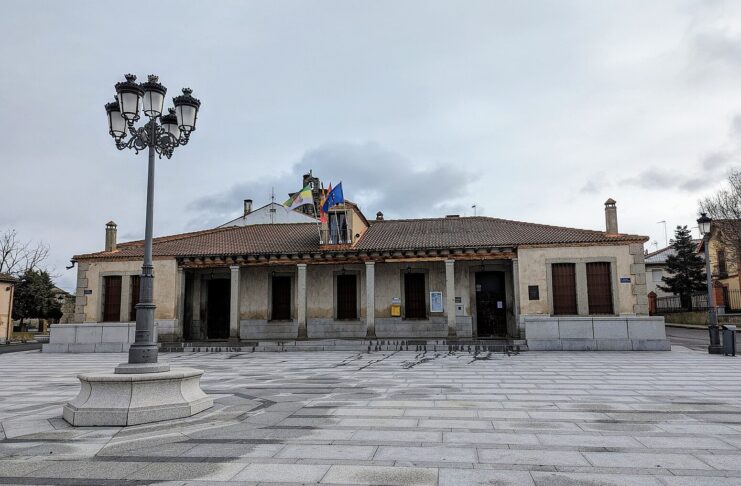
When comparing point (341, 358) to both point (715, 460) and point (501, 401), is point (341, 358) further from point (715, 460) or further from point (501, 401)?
point (715, 460)

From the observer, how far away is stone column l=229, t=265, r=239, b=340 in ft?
70.2

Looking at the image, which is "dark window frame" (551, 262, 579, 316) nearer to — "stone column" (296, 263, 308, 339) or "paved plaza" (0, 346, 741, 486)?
"paved plaza" (0, 346, 741, 486)

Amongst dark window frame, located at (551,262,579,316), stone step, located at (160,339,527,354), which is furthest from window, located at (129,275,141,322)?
dark window frame, located at (551,262,579,316)

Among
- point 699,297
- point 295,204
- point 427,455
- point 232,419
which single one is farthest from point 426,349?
point 699,297

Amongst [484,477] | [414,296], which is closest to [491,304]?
[414,296]

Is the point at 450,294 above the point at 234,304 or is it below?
above

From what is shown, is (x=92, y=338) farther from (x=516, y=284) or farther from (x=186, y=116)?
(x=516, y=284)

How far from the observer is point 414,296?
22438 millimetres

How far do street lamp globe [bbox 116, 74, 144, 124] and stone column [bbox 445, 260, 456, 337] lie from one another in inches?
585

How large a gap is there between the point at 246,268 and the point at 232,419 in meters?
17.2

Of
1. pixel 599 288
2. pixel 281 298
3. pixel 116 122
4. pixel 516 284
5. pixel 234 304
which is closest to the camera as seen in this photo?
pixel 116 122

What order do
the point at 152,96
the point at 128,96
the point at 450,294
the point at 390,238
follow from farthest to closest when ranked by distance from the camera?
the point at 390,238
the point at 450,294
the point at 152,96
the point at 128,96

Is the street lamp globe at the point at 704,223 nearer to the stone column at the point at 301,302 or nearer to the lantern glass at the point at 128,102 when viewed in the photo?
the stone column at the point at 301,302

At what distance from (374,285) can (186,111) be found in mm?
15105
